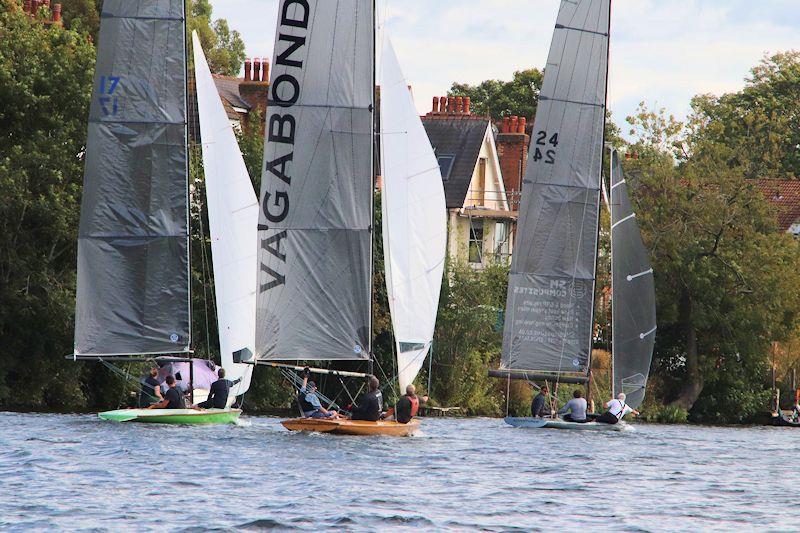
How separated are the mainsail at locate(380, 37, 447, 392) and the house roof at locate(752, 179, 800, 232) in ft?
172

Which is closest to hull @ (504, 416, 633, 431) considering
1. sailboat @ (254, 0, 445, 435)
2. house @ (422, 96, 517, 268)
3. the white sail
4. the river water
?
the river water

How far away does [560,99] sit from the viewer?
43.7 metres

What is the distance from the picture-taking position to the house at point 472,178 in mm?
66812

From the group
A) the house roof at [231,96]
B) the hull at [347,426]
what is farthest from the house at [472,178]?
the hull at [347,426]

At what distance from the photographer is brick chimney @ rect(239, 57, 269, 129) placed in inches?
2489

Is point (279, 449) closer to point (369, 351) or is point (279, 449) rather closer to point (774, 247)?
point (369, 351)

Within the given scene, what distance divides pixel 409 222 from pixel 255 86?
95.4ft

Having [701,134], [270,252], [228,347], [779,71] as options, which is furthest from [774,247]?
[779,71]

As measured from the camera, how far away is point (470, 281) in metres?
57.3

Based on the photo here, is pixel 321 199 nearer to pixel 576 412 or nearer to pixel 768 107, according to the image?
pixel 576 412

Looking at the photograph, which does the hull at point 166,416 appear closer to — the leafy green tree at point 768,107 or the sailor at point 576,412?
the sailor at point 576,412

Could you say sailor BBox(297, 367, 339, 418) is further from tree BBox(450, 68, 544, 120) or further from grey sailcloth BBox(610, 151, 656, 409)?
tree BBox(450, 68, 544, 120)

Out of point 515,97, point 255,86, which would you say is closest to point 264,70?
point 255,86

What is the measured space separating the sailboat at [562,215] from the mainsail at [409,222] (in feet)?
26.5
